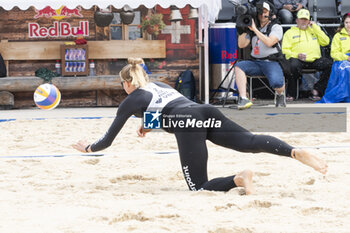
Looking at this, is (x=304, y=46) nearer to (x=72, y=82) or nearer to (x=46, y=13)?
(x=72, y=82)

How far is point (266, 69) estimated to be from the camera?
942 centimetres

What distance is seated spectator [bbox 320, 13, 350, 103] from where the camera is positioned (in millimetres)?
10656

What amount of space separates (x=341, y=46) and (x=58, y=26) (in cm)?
557

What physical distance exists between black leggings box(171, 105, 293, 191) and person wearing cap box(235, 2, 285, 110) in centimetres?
559

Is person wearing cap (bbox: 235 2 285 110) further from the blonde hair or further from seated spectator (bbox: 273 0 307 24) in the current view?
the blonde hair

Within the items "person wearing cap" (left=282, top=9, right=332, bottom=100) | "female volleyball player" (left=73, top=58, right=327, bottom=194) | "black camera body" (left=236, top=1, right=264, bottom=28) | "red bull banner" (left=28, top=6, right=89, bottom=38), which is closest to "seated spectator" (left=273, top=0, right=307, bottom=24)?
"person wearing cap" (left=282, top=9, right=332, bottom=100)

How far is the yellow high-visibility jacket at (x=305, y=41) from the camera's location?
35.3 ft

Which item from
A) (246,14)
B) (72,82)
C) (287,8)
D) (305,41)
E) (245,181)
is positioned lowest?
(72,82)

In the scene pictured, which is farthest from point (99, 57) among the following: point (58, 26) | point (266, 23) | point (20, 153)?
point (20, 153)

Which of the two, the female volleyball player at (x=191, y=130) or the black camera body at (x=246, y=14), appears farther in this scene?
the black camera body at (x=246, y=14)

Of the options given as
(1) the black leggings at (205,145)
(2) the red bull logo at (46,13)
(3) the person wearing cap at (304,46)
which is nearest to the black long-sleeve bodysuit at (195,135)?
(1) the black leggings at (205,145)

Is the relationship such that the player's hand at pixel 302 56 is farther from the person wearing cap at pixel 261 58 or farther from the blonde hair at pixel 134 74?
the blonde hair at pixel 134 74

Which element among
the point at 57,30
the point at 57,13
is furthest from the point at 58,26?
the point at 57,13

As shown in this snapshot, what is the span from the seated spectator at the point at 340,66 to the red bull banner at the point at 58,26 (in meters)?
4.94
